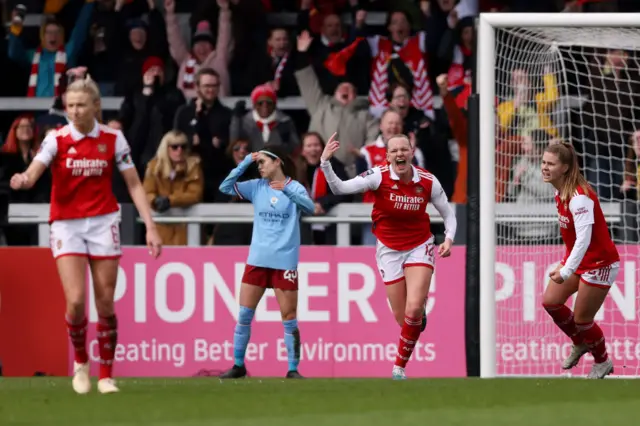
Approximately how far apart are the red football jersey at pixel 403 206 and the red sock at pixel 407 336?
534mm

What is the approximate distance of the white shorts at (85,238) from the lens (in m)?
8.59

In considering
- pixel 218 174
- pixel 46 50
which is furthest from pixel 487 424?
pixel 46 50

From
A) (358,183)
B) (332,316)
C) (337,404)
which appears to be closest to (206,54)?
(332,316)

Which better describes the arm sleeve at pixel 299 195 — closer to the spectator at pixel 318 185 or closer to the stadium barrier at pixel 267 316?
the stadium barrier at pixel 267 316

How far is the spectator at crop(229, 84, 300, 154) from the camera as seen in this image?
1398 cm

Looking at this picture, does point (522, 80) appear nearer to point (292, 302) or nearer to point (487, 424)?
point (292, 302)

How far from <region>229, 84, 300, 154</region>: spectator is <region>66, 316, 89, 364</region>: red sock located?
5337mm

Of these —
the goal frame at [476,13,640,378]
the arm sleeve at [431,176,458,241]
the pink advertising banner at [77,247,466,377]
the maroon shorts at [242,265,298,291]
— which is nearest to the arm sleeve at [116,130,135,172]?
the arm sleeve at [431,176,458,241]

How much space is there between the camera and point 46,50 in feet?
50.5

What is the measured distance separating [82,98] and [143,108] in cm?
607

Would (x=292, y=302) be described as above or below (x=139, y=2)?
below

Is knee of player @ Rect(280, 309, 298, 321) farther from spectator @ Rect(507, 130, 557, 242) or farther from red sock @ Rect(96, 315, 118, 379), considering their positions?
red sock @ Rect(96, 315, 118, 379)

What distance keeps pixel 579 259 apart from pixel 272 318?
3584mm

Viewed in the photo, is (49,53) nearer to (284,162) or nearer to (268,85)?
(268,85)
